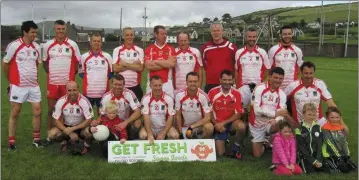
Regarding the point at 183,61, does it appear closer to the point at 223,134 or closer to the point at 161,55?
the point at 161,55

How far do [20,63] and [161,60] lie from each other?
2460 millimetres

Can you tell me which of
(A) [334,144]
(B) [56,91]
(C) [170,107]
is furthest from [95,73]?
(A) [334,144]

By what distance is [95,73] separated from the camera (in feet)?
23.3

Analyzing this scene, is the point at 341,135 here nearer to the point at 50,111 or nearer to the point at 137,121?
the point at 137,121

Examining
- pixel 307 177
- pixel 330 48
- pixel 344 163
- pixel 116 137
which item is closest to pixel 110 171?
pixel 116 137

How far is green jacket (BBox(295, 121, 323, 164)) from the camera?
576 cm

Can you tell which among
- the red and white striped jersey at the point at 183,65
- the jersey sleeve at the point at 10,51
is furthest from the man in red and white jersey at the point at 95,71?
the red and white striped jersey at the point at 183,65

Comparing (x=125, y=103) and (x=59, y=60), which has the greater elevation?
(x=59, y=60)

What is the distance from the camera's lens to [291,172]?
556 cm

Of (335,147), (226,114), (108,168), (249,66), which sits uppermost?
(249,66)

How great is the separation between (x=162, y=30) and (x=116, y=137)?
2.18m

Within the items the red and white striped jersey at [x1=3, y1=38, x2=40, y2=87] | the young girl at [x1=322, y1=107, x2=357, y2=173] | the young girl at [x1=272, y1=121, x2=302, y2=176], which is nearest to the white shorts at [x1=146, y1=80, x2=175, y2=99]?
the red and white striped jersey at [x1=3, y1=38, x2=40, y2=87]

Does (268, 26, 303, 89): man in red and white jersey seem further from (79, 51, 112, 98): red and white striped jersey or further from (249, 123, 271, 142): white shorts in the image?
(79, 51, 112, 98): red and white striped jersey

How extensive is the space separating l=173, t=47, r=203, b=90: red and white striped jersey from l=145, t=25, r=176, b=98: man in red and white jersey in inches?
4.2
